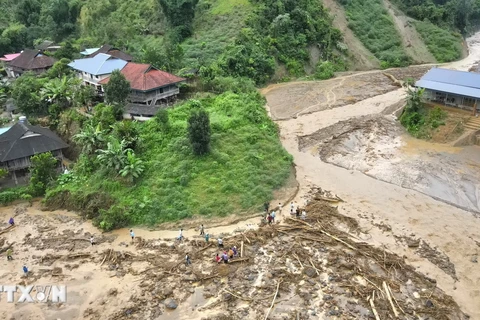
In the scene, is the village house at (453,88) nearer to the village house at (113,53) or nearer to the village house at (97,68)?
the village house at (97,68)

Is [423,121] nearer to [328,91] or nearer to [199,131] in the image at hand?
[328,91]

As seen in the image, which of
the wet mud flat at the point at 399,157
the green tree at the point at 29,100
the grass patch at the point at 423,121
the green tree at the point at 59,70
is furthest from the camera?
the green tree at the point at 59,70

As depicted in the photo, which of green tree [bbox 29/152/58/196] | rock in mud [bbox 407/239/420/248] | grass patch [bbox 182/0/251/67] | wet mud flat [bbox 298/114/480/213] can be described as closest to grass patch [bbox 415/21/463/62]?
grass patch [bbox 182/0/251/67]

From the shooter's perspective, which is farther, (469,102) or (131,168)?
(469,102)

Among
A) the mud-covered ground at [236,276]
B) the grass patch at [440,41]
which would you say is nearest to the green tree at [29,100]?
the mud-covered ground at [236,276]

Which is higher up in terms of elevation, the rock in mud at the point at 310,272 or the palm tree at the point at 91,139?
the palm tree at the point at 91,139

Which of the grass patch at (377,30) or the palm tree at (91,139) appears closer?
the palm tree at (91,139)

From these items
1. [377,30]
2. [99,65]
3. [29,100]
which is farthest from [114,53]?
[377,30]
